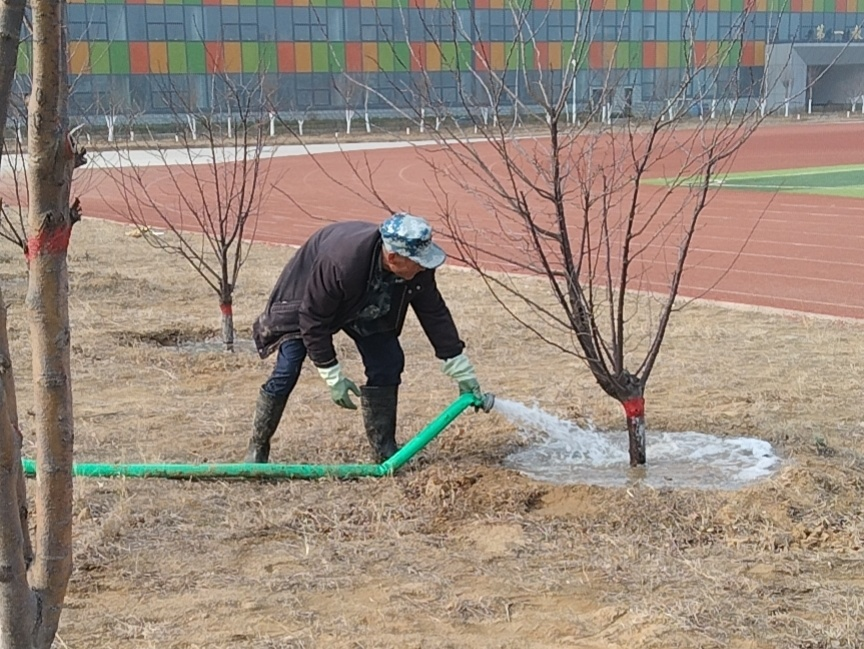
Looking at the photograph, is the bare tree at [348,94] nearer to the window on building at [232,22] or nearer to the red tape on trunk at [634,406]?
the red tape on trunk at [634,406]

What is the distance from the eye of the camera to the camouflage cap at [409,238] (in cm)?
478

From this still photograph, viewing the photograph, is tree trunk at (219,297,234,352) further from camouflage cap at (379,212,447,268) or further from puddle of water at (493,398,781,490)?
camouflage cap at (379,212,447,268)

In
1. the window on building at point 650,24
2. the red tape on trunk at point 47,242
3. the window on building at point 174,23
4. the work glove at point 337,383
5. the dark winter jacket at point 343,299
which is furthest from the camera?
the window on building at point 650,24

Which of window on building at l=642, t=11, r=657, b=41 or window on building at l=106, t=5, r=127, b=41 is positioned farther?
window on building at l=642, t=11, r=657, b=41

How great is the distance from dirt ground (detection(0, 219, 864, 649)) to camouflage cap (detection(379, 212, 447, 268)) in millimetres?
991

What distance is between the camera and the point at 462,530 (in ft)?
15.0

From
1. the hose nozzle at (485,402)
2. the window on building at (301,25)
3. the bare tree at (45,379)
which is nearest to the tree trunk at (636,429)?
the hose nozzle at (485,402)

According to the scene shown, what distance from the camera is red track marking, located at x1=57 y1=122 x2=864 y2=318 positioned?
37.1 feet

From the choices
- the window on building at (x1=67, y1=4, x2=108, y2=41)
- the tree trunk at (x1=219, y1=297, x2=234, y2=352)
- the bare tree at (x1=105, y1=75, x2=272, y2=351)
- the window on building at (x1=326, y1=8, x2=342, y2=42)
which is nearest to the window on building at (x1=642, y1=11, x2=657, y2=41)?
the window on building at (x1=326, y1=8, x2=342, y2=42)

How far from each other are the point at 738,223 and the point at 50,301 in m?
16.1

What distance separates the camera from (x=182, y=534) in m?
4.52

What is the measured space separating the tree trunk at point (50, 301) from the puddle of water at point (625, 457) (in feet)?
11.8

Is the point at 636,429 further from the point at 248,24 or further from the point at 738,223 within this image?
the point at 248,24

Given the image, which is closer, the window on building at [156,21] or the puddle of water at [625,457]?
the puddle of water at [625,457]
